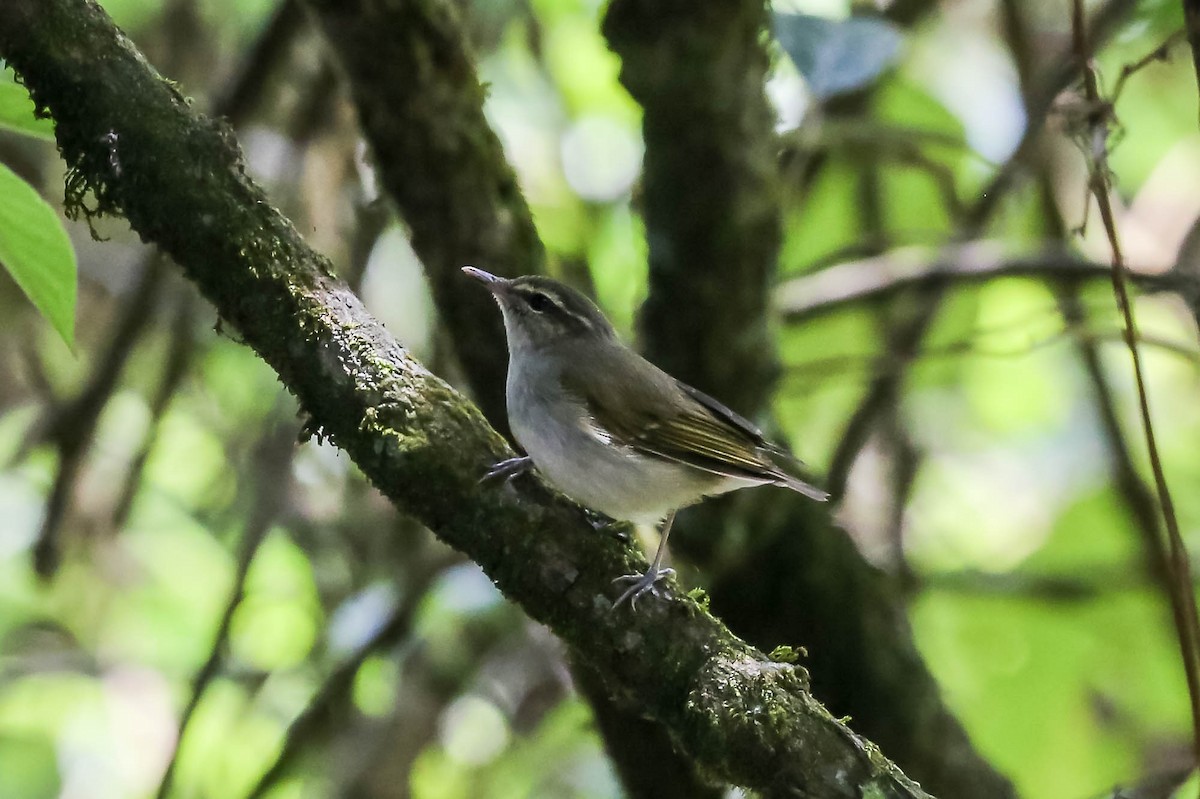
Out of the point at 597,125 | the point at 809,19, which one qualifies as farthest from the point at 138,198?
the point at 597,125

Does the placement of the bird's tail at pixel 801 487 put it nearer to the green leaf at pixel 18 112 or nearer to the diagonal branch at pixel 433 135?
the diagonal branch at pixel 433 135

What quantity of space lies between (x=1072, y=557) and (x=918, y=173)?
A: 1.94 m

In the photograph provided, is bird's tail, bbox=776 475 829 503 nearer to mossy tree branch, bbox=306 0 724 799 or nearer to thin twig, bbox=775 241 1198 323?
mossy tree branch, bbox=306 0 724 799

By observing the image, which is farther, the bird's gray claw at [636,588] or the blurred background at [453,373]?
the blurred background at [453,373]

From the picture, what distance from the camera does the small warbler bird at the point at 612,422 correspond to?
2775 mm

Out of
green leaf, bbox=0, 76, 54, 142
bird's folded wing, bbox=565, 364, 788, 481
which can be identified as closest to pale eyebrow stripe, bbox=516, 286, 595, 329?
bird's folded wing, bbox=565, 364, 788, 481

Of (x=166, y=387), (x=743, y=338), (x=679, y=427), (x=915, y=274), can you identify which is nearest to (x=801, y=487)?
(x=679, y=427)

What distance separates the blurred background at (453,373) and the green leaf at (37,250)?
200 centimetres

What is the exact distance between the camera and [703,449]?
2.94 metres

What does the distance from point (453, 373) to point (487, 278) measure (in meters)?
0.83

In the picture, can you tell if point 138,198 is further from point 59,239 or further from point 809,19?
point 809,19

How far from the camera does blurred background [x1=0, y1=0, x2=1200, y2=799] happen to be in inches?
155

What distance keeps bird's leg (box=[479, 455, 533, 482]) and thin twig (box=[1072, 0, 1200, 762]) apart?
4.27 feet

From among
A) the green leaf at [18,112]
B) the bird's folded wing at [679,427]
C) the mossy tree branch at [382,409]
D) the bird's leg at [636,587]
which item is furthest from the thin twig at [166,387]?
the bird's leg at [636,587]
